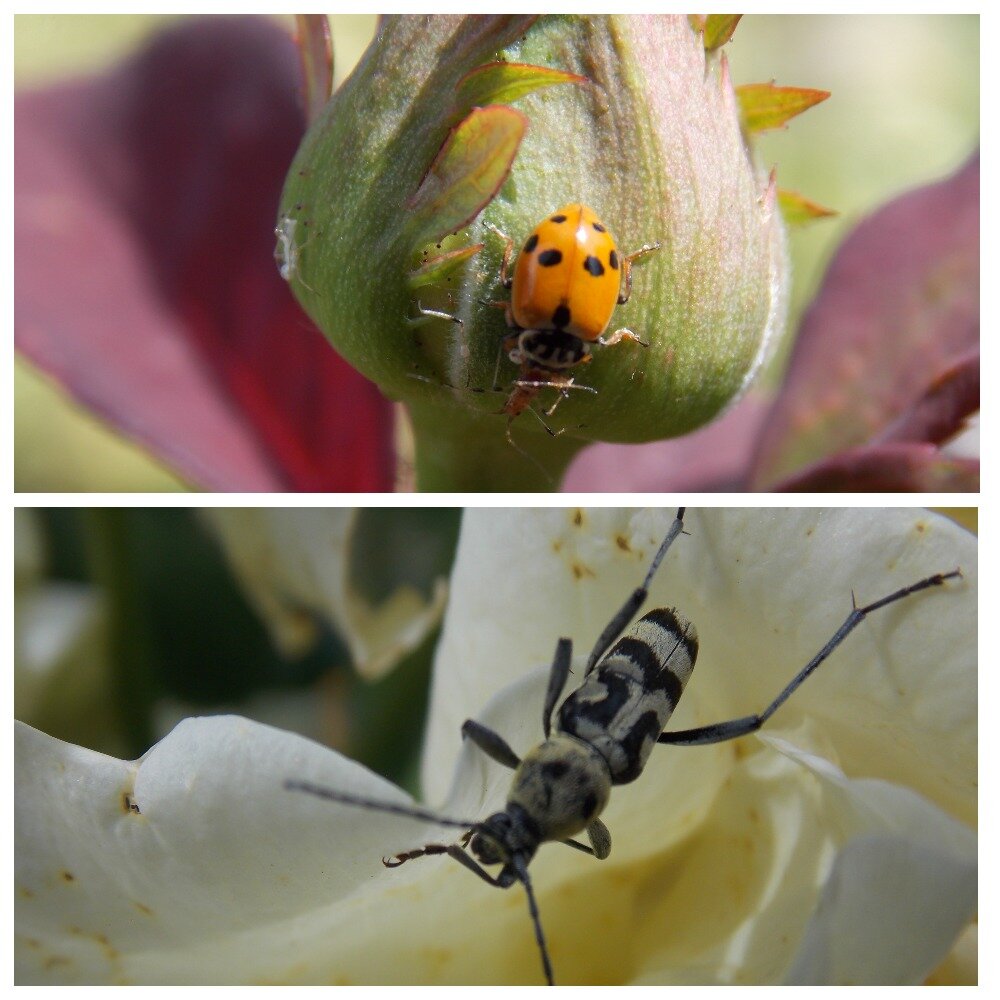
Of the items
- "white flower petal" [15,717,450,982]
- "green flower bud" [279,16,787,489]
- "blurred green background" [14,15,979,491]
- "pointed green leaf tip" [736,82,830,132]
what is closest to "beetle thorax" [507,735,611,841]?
"white flower petal" [15,717,450,982]

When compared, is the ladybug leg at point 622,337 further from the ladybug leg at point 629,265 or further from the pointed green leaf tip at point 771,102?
the pointed green leaf tip at point 771,102

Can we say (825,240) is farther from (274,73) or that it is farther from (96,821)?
(96,821)

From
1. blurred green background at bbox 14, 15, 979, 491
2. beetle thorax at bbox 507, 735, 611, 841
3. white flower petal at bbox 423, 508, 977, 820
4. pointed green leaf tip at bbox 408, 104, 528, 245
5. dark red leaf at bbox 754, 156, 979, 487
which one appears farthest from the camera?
blurred green background at bbox 14, 15, 979, 491

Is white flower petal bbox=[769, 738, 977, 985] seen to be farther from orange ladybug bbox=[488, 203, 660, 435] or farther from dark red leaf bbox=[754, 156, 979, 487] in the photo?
dark red leaf bbox=[754, 156, 979, 487]

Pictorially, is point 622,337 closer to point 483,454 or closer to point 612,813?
point 483,454

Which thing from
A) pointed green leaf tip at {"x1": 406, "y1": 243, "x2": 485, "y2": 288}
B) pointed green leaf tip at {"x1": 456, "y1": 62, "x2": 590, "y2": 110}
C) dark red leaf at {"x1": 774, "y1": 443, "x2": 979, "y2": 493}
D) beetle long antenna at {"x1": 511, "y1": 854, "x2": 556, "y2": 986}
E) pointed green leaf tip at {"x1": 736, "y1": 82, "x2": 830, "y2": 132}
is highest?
pointed green leaf tip at {"x1": 736, "y1": 82, "x2": 830, "y2": 132}

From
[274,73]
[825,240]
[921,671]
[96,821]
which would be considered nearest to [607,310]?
[921,671]
